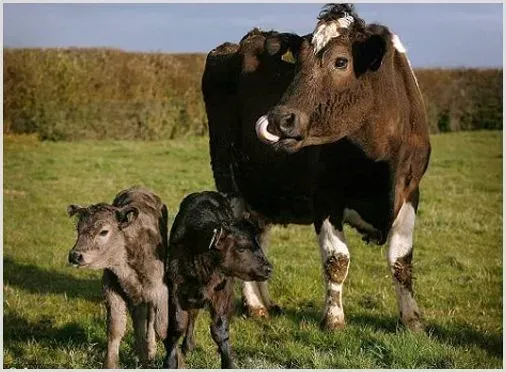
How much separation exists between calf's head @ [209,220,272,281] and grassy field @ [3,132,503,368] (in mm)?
888

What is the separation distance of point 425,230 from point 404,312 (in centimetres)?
581

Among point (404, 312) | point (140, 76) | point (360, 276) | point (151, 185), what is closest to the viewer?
point (404, 312)

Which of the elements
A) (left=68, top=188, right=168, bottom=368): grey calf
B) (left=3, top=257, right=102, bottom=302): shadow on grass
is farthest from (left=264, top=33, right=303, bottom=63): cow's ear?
(left=3, top=257, right=102, bottom=302): shadow on grass

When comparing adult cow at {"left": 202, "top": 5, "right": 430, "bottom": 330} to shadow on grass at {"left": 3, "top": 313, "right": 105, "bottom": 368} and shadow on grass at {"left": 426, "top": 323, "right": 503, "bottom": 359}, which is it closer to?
shadow on grass at {"left": 426, "top": 323, "right": 503, "bottom": 359}

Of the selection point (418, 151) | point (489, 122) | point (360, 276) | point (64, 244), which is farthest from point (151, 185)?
point (489, 122)

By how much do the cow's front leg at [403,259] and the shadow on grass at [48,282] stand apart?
3.29 meters

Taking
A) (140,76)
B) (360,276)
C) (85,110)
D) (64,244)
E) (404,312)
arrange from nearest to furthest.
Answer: (404,312) < (360,276) < (64,244) < (85,110) < (140,76)

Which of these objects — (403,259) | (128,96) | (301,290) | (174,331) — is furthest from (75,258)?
(128,96)

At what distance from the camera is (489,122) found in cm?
2564

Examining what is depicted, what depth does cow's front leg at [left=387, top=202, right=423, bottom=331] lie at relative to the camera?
7.68 meters

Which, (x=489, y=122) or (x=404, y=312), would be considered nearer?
(x=404, y=312)

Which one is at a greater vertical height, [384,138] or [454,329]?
[384,138]

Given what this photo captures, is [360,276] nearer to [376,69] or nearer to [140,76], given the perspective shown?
[376,69]

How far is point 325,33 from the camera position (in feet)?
22.0
